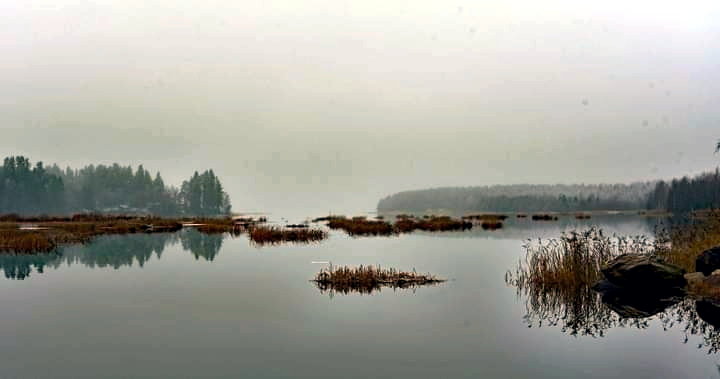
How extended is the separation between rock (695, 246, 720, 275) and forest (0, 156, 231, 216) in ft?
463

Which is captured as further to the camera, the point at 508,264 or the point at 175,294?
the point at 508,264

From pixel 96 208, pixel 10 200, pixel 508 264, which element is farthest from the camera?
pixel 96 208

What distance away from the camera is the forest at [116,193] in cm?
12412

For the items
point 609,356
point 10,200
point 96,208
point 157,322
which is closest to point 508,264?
point 609,356

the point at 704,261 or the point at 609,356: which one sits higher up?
the point at 704,261

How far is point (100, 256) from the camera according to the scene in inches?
1227

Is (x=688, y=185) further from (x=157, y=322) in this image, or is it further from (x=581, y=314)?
(x=157, y=322)

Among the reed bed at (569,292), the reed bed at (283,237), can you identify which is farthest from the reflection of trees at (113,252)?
the reed bed at (569,292)

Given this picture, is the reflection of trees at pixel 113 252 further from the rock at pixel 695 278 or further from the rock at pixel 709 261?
the rock at pixel 709 261

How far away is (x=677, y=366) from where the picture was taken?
402 inches

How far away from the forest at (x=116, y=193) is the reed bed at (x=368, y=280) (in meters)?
130

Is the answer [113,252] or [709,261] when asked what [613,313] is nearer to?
[709,261]

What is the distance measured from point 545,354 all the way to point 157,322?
10.2 meters

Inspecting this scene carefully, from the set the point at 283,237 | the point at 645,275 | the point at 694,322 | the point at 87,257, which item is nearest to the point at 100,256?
the point at 87,257
